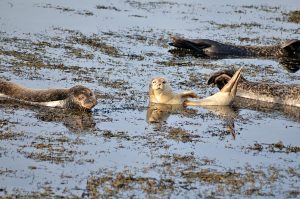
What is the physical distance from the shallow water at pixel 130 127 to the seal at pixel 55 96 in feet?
0.57

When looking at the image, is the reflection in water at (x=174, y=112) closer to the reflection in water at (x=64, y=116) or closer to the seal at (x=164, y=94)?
the seal at (x=164, y=94)

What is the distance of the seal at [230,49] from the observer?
1767 centimetres

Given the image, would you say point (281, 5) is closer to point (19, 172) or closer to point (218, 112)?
point (218, 112)

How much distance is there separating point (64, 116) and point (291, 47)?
8.17 meters

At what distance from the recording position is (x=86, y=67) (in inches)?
581

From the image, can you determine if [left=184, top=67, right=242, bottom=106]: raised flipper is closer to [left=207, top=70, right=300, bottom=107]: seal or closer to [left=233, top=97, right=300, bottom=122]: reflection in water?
[left=233, top=97, right=300, bottom=122]: reflection in water

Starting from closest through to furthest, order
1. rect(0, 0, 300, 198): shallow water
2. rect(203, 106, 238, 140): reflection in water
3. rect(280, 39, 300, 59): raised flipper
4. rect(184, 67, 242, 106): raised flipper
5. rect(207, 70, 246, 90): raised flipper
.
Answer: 1. rect(0, 0, 300, 198): shallow water
2. rect(203, 106, 238, 140): reflection in water
3. rect(184, 67, 242, 106): raised flipper
4. rect(207, 70, 246, 90): raised flipper
5. rect(280, 39, 300, 59): raised flipper

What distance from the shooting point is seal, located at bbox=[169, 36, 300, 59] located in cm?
1767

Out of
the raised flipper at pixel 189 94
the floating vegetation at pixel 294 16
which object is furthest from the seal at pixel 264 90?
the floating vegetation at pixel 294 16

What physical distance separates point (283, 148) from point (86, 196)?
10.8 feet

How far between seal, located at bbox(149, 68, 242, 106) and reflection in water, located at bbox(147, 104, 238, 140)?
0.31ft

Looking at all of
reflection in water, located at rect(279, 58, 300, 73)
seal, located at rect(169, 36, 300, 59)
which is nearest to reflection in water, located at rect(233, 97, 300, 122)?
reflection in water, located at rect(279, 58, 300, 73)

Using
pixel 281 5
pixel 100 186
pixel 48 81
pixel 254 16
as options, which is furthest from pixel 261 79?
pixel 281 5

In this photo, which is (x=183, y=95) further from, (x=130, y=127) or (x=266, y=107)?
(x=130, y=127)
